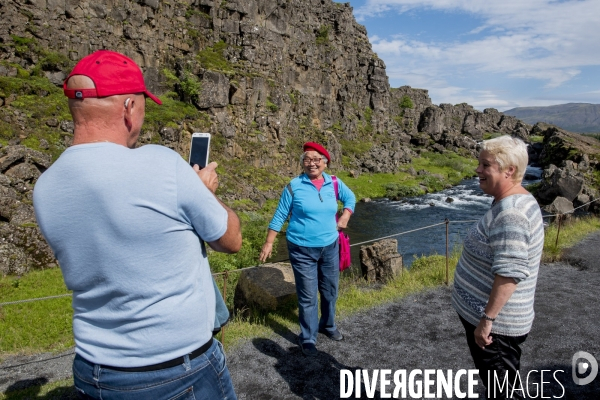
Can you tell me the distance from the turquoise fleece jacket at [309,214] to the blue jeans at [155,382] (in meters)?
3.35

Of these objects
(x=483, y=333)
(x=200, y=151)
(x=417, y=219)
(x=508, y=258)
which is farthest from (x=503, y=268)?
(x=417, y=219)

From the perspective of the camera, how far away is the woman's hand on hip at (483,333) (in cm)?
300

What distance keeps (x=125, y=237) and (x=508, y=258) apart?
8.40ft

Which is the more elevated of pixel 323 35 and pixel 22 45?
pixel 323 35

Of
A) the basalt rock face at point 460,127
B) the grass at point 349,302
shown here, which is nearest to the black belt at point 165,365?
the grass at point 349,302

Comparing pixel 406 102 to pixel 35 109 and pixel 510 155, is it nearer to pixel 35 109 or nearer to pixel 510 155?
pixel 35 109

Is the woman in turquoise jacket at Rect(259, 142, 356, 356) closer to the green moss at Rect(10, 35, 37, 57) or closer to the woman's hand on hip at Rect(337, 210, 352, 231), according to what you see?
the woman's hand on hip at Rect(337, 210, 352, 231)

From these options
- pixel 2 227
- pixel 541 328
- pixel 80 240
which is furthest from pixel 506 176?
pixel 2 227

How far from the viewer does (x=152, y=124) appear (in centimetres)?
3080

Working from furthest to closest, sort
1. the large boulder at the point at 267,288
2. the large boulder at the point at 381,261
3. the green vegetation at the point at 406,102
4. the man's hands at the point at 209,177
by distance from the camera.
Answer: the green vegetation at the point at 406,102
the large boulder at the point at 381,261
the large boulder at the point at 267,288
the man's hands at the point at 209,177

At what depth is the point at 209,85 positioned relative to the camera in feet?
117

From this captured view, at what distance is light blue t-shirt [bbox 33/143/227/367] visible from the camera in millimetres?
1735

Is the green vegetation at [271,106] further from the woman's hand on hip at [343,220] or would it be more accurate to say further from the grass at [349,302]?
the woman's hand on hip at [343,220]

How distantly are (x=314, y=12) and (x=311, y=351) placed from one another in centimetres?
6526
